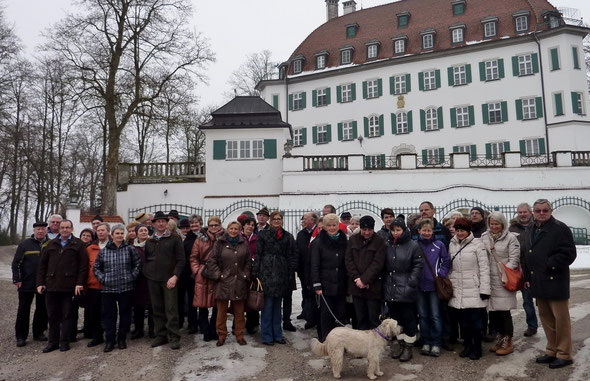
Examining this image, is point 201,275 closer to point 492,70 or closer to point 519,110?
point 519,110

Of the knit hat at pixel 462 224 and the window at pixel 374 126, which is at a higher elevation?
the window at pixel 374 126

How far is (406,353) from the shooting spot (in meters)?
5.58

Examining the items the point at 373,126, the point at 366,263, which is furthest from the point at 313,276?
the point at 373,126

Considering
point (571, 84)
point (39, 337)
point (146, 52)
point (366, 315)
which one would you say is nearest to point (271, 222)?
point (366, 315)

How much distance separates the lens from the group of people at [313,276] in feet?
17.9

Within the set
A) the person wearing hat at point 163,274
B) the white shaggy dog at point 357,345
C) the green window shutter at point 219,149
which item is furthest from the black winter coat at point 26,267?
the green window shutter at point 219,149

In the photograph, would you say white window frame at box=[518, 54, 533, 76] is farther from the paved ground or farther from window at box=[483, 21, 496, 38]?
the paved ground

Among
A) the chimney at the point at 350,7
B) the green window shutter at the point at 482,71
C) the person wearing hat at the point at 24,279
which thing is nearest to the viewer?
the person wearing hat at the point at 24,279

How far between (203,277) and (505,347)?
4.08 metres

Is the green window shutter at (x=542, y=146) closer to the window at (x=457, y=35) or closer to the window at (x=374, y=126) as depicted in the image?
the window at (x=457, y=35)

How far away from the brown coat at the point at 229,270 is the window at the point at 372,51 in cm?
3056

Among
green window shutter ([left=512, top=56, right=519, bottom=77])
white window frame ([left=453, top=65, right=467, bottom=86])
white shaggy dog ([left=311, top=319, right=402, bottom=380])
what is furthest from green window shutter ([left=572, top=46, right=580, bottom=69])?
white shaggy dog ([left=311, top=319, right=402, bottom=380])

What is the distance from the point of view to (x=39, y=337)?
707 centimetres

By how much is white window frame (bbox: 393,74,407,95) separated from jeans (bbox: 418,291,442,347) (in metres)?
28.2
